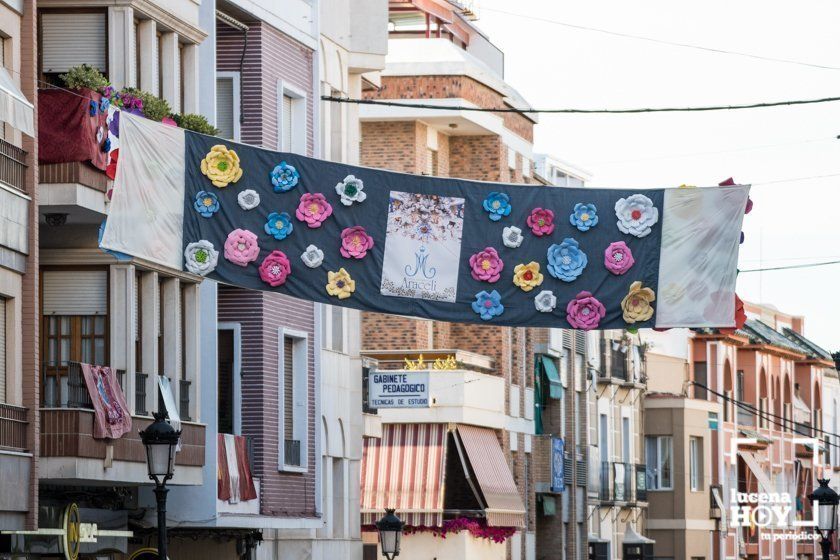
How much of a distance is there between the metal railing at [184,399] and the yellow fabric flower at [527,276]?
292 inches

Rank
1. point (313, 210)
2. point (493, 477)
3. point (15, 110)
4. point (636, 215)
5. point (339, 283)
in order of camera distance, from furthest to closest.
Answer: point (493, 477)
point (636, 215)
point (339, 283)
point (313, 210)
point (15, 110)

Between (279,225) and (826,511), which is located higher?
(279,225)

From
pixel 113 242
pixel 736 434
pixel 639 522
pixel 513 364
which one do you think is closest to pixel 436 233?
pixel 113 242

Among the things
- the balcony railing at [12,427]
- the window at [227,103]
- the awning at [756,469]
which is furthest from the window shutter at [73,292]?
the awning at [756,469]

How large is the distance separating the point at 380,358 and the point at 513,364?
7180mm

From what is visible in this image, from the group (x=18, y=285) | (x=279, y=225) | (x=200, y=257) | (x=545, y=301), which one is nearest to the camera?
(x=200, y=257)

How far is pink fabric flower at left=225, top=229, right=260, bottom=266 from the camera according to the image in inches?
895

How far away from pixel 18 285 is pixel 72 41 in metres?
4.24

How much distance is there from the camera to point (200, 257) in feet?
74.0

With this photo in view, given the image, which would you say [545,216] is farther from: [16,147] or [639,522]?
[639,522]

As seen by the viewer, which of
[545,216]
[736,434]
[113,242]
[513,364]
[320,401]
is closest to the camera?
[113,242]

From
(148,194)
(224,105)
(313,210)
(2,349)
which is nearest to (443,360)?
(224,105)

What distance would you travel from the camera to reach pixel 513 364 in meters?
58.7

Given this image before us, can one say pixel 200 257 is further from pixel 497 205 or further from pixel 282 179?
pixel 497 205
